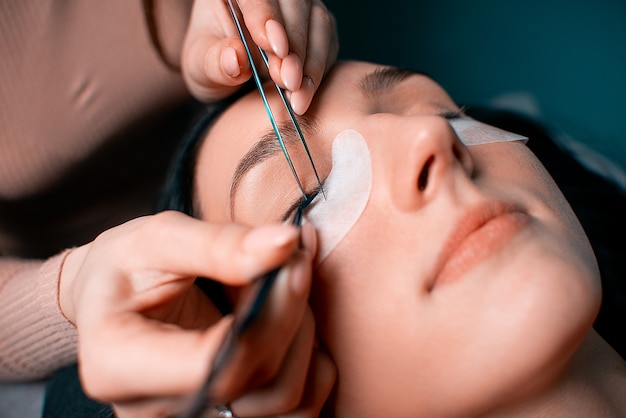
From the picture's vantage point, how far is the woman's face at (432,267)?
21.4 inches

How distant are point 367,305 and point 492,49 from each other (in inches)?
34.4

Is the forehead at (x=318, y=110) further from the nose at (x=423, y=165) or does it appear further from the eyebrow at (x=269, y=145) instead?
the nose at (x=423, y=165)

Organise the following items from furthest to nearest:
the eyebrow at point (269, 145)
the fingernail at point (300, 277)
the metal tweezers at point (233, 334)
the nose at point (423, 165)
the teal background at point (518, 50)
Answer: the teal background at point (518, 50) → the eyebrow at point (269, 145) → the nose at point (423, 165) → the fingernail at point (300, 277) → the metal tweezers at point (233, 334)

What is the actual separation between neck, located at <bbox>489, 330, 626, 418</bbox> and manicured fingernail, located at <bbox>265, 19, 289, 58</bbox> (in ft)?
1.78

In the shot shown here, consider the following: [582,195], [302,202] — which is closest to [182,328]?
[302,202]

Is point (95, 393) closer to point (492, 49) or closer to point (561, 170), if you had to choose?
point (561, 170)

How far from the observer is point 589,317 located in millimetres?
556

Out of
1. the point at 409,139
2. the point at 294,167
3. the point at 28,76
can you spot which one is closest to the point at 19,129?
the point at 28,76

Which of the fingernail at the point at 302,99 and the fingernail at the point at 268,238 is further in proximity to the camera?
the fingernail at the point at 302,99

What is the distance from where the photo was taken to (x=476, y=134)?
75 centimetres

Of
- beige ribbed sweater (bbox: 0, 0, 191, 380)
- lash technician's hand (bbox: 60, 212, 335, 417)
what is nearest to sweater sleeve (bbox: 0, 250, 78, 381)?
beige ribbed sweater (bbox: 0, 0, 191, 380)

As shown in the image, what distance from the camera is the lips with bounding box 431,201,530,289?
22.0 inches

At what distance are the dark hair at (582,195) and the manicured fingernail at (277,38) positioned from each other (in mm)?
201

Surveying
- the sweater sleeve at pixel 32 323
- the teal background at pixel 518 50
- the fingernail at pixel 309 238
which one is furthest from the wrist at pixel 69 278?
the teal background at pixel 518 50
